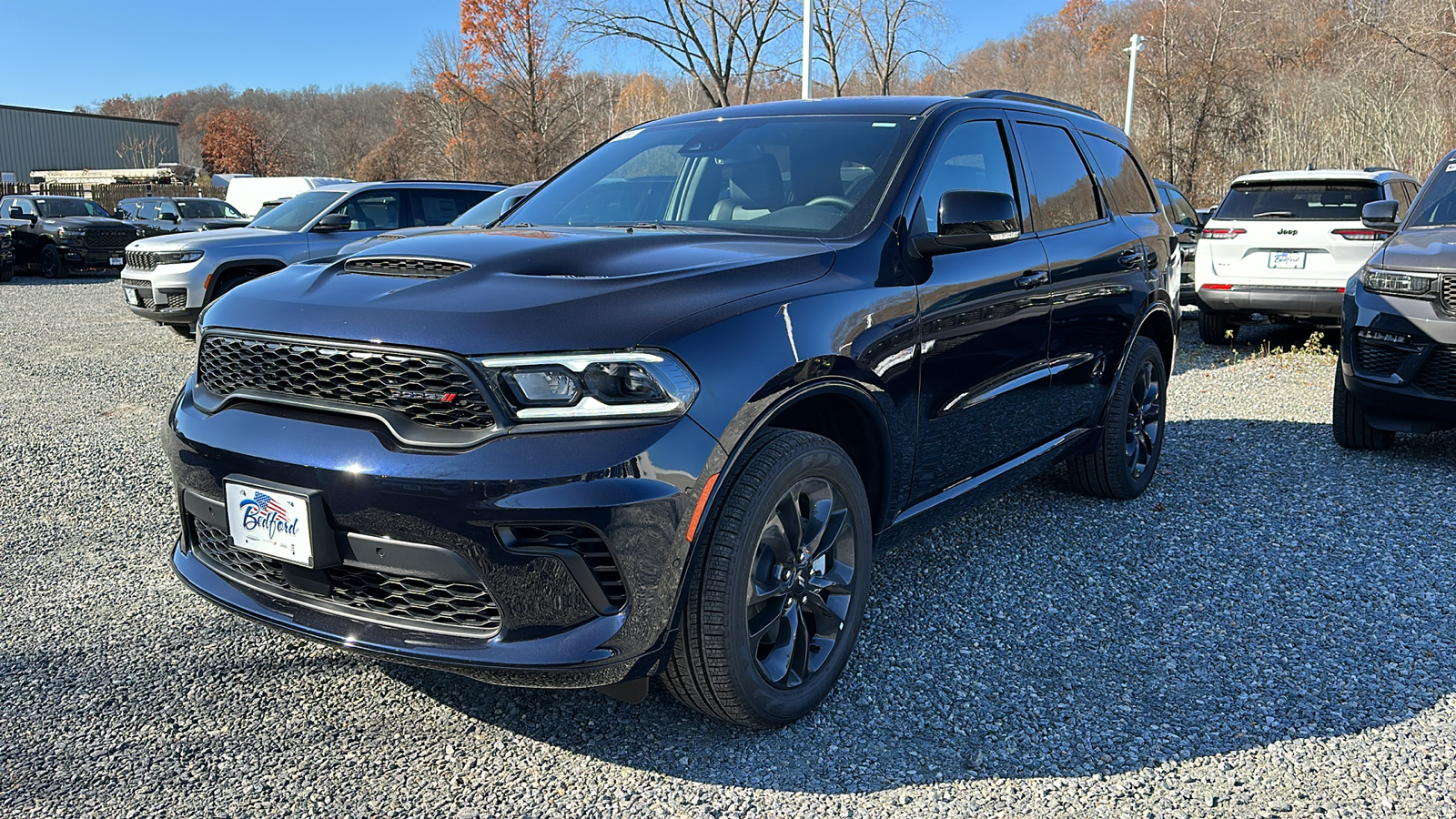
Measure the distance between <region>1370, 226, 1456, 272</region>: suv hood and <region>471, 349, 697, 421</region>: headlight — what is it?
16.2 feet

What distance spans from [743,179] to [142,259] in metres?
9.18

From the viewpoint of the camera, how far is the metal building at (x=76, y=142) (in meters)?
56.8

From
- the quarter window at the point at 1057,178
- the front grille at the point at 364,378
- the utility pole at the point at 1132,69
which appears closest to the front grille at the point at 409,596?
the front grille at the point at 364,378

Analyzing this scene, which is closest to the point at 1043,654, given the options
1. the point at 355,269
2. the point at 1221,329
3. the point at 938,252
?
the point at 938,252

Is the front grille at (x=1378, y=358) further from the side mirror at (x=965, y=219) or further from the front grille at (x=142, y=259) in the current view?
the front grille at (x=142, y=259)

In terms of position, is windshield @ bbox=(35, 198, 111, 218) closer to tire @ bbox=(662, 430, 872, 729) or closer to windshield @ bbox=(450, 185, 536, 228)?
windshield @ bbox=(450, 185, 536, 228)

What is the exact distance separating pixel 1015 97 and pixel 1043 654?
235cm

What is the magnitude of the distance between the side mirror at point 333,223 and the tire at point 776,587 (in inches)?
345

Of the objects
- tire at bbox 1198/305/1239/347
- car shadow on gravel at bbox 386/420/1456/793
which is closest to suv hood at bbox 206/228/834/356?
car shadow on gravel at bbox 386/420/1456/793

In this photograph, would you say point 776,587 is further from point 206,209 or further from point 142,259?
point 206,209

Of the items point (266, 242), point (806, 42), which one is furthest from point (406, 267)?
point (806, 42)

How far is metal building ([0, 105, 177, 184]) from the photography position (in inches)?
2234

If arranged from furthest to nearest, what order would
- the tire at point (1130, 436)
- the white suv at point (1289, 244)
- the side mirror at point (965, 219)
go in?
1. the white suv at point (1289, 244)
2. the tire at point (1130, 436)
3. the side mirror at point (965, 219)

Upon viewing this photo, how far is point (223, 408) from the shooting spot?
2666 mm
